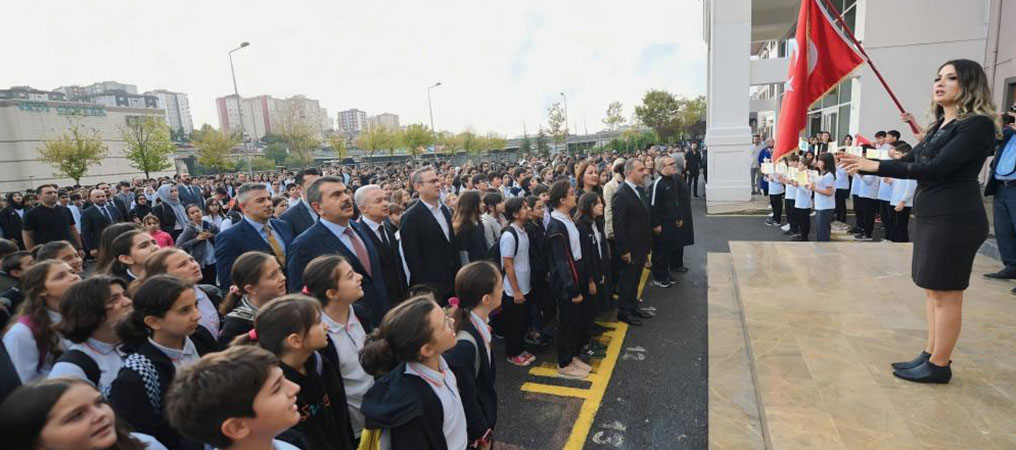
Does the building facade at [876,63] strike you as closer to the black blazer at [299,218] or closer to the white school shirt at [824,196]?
the white school shirt at [824,196]

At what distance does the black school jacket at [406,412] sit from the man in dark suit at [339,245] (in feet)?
4.48

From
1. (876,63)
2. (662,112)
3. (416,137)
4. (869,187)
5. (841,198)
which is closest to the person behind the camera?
(869,187)

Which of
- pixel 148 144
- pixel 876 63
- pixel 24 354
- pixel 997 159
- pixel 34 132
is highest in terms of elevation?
pixel 34 132

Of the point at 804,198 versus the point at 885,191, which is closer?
the point at 885,191

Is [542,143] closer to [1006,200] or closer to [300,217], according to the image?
[1006,200]

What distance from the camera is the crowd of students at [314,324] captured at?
63.2 inches

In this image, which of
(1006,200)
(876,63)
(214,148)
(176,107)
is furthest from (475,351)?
(176,107)

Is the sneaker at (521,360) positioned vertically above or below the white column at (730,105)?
below

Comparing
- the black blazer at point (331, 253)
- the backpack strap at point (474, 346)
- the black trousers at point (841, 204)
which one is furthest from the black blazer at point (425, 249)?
the black trousers at point (841, 204)

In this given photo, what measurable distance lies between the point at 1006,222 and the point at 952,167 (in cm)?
384

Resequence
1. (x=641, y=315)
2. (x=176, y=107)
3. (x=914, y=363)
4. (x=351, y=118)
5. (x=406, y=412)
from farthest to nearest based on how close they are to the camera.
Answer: (x=351, y=118) < (x=176, y=107) < (x=641, y=315) < (x=914, y=363) < (x=406, y=412)

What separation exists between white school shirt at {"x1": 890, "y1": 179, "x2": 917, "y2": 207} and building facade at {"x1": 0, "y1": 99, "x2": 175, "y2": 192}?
44.6 m

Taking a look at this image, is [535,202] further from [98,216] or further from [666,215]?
[98,216]

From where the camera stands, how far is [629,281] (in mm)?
5637
